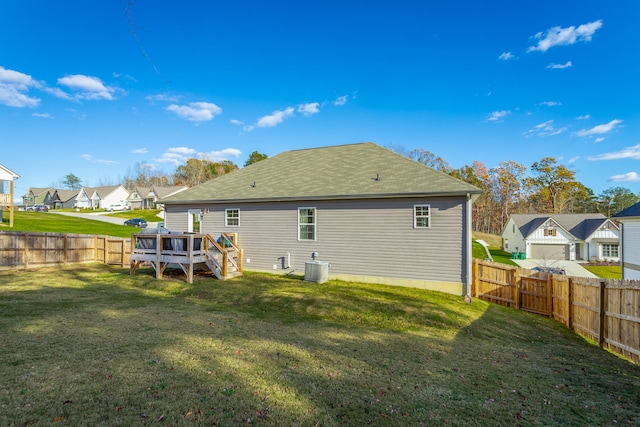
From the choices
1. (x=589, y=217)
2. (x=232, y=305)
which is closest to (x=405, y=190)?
(x=232, y=305)

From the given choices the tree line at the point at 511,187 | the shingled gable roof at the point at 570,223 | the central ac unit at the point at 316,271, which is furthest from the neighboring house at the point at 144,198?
the shingled gable roof at the point at 570,223

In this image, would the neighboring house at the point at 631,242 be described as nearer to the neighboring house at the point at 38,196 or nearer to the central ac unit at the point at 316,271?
the central ac unit at the point at 316,271

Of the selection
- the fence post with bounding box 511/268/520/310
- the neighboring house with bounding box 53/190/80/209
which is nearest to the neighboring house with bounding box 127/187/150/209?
the neighboring house with bounding box 53/190/80/209

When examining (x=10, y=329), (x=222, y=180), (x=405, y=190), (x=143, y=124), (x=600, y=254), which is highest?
(x=143, y=124)

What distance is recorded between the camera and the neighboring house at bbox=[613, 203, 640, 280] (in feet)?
45.5

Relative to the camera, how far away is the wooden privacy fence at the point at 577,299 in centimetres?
670

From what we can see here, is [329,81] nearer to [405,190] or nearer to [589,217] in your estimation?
[405,190]

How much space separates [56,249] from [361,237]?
47.5 feet

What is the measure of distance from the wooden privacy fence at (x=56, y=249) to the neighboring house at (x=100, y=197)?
205ft

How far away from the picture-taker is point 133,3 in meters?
4.71

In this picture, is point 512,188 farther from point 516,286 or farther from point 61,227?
point 61,227

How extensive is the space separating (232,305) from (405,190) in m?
7.24

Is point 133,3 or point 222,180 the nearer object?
point 133,3

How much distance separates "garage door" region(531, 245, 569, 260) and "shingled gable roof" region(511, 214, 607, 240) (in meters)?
1.77
